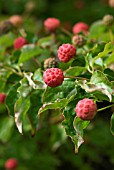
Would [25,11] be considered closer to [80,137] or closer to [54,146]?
[54,146]

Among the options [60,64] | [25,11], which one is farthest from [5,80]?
[25,11]

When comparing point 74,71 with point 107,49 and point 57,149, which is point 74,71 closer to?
point 107,49

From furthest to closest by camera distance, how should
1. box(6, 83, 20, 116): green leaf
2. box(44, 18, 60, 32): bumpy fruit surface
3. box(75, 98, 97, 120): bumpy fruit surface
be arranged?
1. box(44, 18, 60, 32): bumpy fruit surface
2. box(6, 83, 20, 116): green leaf
3. box(75, 98, 97, 120): bumpy fruit surface

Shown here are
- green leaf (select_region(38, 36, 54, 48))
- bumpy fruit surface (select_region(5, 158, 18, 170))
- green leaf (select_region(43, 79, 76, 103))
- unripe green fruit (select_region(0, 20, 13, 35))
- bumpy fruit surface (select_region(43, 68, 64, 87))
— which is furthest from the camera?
bumpy fruit surface (select_region(5, 158, 18, 170))

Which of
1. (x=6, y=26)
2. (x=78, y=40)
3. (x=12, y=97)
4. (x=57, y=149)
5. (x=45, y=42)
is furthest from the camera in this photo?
(x=57, y=149)

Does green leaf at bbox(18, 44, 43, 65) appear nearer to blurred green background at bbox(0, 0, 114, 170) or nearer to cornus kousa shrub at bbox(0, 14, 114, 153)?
cornus kousa shrub at bbox(0, 14, 114, 153)

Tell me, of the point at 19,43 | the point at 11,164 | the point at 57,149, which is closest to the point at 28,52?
the point at 19,43

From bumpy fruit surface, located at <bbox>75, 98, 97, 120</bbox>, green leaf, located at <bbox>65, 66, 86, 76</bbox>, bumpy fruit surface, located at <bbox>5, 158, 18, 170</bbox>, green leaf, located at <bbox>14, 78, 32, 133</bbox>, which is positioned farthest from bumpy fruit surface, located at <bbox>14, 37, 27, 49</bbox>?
bumpy fruit surface, located at <bbox>5, 158, 18, 170</bbox>

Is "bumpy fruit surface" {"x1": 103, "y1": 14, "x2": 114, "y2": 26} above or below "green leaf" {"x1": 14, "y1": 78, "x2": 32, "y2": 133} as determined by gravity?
below
